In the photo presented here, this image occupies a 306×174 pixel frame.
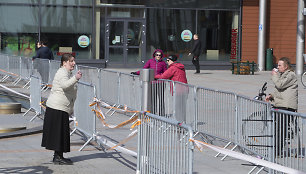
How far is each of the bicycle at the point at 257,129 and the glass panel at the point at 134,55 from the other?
75.4ft

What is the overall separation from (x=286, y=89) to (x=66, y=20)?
878 inches

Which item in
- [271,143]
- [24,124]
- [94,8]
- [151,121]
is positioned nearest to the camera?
[151,121]

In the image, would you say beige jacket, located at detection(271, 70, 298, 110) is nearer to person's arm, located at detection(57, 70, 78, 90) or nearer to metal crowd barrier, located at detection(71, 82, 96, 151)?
metal crowd barrier, located at detection(71, 82, 96, 151)

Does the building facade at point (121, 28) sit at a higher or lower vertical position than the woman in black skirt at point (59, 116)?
higher

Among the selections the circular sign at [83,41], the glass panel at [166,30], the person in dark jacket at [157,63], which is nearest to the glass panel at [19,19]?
the circular sign at [83,41]

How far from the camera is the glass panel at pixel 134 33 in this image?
106ft

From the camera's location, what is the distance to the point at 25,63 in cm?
2181

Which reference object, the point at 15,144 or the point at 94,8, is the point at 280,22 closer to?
the point at 94,8

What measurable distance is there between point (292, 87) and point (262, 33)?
22.2 m

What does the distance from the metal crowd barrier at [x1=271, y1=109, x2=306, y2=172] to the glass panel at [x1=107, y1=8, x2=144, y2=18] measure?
24.3m

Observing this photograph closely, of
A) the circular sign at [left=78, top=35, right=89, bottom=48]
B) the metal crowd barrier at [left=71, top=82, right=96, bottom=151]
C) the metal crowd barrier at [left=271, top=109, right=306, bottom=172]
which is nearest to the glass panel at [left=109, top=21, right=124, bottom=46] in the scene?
the circular sign at [left=78, top=35, right=89, bottom=48]

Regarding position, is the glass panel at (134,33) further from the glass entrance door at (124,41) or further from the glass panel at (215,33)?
the glass panel at (215,33)

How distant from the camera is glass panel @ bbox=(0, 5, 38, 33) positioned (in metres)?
31.0

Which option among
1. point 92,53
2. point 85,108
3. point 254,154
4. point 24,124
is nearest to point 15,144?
point 85,108
